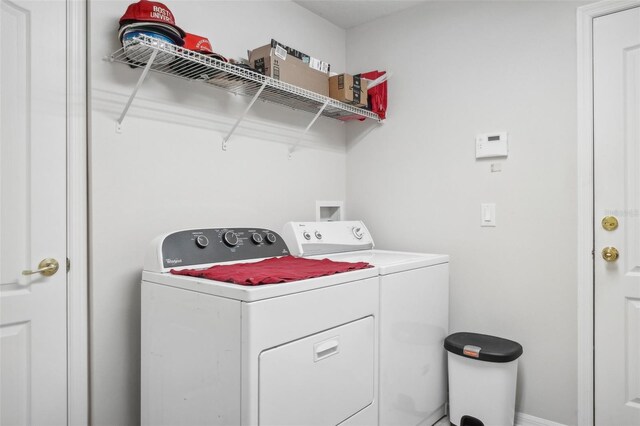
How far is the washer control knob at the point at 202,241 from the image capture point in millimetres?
1743

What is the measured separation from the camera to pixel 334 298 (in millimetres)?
1567

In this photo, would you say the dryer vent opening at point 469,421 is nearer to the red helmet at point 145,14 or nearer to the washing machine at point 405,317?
the washing machine at point 405,317

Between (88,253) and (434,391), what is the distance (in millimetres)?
1853

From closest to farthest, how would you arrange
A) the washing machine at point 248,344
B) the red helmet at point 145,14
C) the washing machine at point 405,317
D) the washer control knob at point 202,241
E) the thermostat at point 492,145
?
the washing machine at point 248,344 → the red helmet at point 145,14 → the washer control knob at point 202,241 → the washing machine at point 405,317 → the thermostat at point 492,145

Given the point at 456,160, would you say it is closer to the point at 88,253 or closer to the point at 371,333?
the point at 371,333

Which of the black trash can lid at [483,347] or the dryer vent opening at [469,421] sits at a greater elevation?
the black trash can lid at [483,347]

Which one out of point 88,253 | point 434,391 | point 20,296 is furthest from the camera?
point 434,391

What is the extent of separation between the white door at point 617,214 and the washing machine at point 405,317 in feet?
2.47

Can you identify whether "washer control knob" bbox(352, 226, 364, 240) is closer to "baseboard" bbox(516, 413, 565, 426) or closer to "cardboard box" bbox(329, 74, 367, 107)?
"cardboard box" bbox(329, 74, 367, 107)

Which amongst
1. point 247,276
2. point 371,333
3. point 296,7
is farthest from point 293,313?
point 296,7

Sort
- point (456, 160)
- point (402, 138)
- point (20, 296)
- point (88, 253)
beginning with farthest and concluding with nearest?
point (402, 138) < point (456, 160) < point (88, 253) < point (20, 296)

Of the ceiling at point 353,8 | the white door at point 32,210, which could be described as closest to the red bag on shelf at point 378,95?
the ceiling at point 353,8

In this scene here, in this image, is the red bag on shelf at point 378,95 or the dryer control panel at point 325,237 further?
the red bag on shelf at point 378,95

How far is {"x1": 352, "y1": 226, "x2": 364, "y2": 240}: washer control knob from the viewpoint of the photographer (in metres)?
2.58
